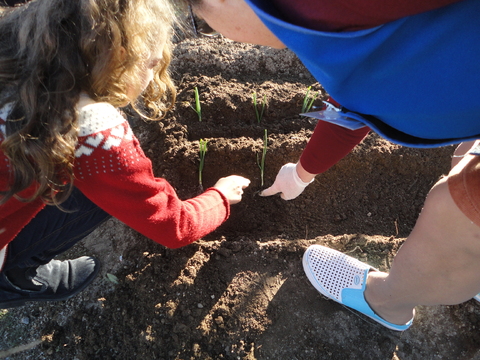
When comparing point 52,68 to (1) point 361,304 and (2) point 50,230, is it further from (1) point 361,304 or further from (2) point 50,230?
(1) point 361,304

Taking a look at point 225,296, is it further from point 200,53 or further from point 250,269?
point 200,53

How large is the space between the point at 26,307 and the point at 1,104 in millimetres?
1225

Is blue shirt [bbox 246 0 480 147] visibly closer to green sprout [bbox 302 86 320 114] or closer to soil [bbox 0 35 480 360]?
soil [bbox 0 35 480 360]

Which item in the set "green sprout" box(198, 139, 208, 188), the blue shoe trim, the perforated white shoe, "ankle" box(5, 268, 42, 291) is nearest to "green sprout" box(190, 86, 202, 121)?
"green sprout" box(198, 139, 208, 188)

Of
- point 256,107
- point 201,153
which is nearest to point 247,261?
point 201,153

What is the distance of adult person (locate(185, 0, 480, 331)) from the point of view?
25.3 inches

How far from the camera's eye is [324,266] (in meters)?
1.66

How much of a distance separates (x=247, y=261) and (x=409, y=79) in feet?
4.08

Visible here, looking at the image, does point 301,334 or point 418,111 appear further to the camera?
point 301,334

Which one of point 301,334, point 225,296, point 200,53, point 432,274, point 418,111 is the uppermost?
point 418,111

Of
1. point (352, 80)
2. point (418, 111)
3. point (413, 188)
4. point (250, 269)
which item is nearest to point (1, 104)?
point (352, 80)

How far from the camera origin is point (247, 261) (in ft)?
5.65

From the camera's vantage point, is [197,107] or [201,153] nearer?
[201,153]

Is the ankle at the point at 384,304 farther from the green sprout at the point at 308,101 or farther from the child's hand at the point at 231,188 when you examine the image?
the green sprout at the point at 308,101
